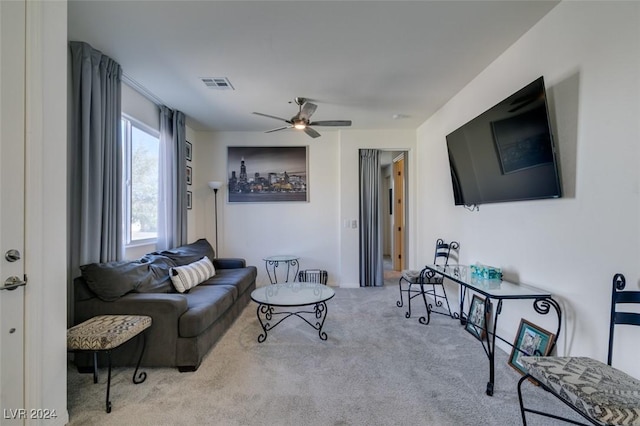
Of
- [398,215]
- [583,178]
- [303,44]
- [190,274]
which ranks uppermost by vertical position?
[303,44]

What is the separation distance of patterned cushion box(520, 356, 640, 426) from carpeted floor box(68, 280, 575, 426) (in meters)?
0.49

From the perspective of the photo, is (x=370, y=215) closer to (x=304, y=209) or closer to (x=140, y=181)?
(x=304, y=209)

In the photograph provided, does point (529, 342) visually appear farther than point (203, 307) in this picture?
No

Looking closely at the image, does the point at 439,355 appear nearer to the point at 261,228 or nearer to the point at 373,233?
the point at 373,233

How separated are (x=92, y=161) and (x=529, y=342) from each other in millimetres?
3955

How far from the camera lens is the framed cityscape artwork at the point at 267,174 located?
4840 mm

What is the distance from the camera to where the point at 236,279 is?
3504mm

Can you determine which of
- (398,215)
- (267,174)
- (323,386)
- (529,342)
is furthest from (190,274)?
(398,215)

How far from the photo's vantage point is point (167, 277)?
2.93 metres

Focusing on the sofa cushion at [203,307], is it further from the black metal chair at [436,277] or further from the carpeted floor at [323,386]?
the black metal chair at [436,277]

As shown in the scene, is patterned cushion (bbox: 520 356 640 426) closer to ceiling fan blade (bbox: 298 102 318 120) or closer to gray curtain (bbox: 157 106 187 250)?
ceiling fan blade (bbox: 298 102 318 120)
